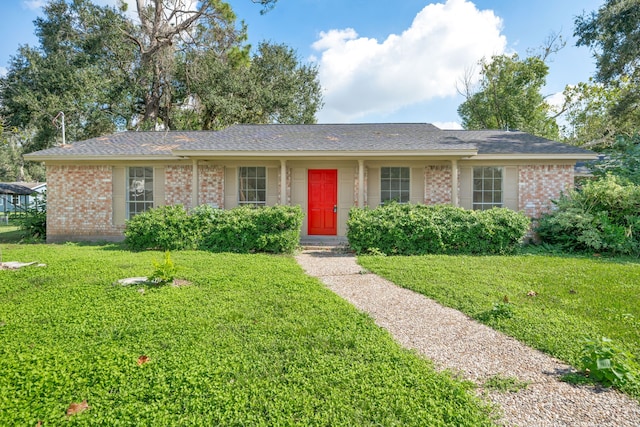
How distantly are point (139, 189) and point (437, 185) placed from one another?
32.1ft

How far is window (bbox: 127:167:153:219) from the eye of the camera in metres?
11.0

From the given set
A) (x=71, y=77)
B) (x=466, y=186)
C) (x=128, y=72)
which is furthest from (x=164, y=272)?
(x=128, y=72)

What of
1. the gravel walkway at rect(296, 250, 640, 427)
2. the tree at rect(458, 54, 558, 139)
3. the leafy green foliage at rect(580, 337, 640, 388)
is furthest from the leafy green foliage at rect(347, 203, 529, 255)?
the tree at rect(458, 54, 558, 139)

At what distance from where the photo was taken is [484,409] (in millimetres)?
2285

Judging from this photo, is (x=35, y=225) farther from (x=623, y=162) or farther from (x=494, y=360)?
(x=623, y=162)

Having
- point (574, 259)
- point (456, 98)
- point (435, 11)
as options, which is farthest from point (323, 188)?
point (456, 98)

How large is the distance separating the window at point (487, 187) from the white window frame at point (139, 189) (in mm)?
10660

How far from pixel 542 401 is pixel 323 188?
29.6 ft

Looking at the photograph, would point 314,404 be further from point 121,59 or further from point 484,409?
point 121,59

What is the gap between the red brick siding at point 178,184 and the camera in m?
10.9

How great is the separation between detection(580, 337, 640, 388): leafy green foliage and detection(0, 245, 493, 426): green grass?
41.3 inches

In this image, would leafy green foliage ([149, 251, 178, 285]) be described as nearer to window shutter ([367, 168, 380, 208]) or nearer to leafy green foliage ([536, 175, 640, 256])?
window shutter ([367, 168, 380, 208])

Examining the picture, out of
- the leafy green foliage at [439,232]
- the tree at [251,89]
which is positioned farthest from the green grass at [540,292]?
the tree at [251,89]

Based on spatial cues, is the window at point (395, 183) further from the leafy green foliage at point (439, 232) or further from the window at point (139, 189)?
the window at point (139, 189)
